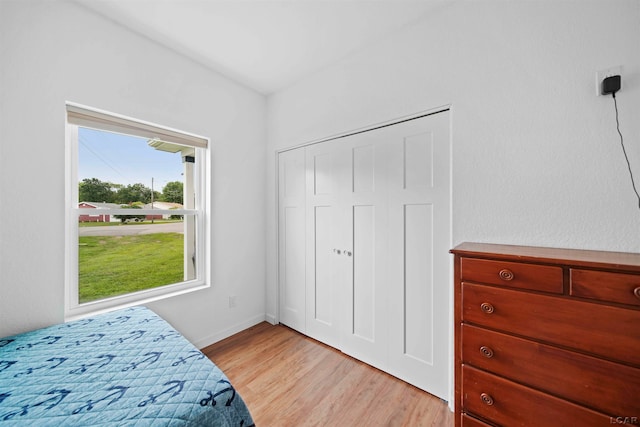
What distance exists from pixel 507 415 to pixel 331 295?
→ 137 centimetres

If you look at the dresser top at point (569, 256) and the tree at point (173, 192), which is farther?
the tree at point (173, 192)

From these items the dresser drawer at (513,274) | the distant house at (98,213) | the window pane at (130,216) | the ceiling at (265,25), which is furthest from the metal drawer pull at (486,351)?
the distant house at (98,213)

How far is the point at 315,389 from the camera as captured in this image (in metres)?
1.71

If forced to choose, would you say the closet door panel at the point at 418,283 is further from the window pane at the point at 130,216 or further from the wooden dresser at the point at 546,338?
the window pane at the point at 130,216

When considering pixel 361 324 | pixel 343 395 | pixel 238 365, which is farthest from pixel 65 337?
pixel 361 324

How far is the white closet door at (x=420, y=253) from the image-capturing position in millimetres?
1603

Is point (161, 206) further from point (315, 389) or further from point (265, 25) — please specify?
point (315, 389)

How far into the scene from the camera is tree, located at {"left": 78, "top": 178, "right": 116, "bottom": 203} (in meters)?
1.75

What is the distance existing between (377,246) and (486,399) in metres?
1.05

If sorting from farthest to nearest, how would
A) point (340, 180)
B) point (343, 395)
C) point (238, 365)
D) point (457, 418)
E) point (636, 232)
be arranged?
1. point (340, 180)
2. point (238, 365)
3. point (343, 395)
4. point (457, 418)
5. point (636, 232)

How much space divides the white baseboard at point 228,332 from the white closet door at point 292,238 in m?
0.28

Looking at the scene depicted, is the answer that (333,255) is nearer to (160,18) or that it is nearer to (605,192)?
(605,192)

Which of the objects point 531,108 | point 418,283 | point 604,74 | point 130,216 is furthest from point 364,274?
point 130,216

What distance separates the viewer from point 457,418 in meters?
1.22
